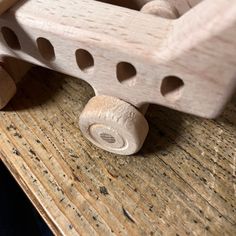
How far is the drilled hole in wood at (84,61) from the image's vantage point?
1.07 feet

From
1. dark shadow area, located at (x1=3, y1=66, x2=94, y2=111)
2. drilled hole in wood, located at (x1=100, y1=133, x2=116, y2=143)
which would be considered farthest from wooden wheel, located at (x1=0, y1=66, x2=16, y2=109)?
drilled hole in wood, located at (x1=100, y1=133, x2=116, y2=143)

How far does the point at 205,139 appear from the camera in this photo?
37 centimetres

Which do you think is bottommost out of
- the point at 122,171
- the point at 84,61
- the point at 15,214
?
the point at 15,214

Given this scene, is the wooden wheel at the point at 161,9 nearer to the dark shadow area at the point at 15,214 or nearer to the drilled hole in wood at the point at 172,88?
the drilled hole in wood at the point at 172,88

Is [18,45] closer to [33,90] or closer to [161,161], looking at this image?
[33,90]

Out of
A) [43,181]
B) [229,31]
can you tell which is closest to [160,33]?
[229,31]

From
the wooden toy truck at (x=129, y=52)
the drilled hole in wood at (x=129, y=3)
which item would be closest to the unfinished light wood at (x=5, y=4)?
the wooden toy truck at (x=129, y=52)

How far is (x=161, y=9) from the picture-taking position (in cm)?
36

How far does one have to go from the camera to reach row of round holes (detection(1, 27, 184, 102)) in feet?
1.01

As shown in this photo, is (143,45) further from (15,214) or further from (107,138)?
(15,214)

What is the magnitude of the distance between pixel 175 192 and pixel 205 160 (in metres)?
0.05

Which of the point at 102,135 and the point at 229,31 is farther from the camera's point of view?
the point at 102,135

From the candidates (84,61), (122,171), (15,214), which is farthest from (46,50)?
(15,214)

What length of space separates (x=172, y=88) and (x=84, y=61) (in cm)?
9
